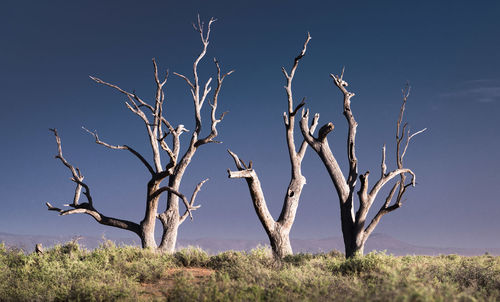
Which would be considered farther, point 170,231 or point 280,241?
point 170,231

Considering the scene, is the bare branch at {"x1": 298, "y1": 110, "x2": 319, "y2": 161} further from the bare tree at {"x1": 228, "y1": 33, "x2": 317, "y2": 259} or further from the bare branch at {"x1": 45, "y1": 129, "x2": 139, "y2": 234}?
the bare branch at {"x1": 45, "y1": 129, "x2": 139, "y2": 234}

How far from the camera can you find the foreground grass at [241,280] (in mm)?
7748

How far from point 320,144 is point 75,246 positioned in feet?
35.3

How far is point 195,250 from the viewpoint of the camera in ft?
46.8

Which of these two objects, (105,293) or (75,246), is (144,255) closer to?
(75,246)

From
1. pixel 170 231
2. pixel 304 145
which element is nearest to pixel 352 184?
pixel 304 145

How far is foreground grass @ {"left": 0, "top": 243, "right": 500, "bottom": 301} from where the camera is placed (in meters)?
7.75

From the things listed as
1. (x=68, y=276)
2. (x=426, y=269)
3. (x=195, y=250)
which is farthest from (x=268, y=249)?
(x=68, y=276)

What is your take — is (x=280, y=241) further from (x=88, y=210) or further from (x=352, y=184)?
(x=88, y=210)

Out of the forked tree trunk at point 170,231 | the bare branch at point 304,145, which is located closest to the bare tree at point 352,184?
the bare branch at point 304,145

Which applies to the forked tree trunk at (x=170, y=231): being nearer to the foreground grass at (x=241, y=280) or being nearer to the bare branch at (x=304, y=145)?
the foreground grass at (x=241, y=280)

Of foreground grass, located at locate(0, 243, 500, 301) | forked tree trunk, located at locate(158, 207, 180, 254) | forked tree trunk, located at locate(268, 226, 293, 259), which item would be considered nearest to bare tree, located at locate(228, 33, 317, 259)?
forked tree trunk, located at locate(268, 226, 293, 259)

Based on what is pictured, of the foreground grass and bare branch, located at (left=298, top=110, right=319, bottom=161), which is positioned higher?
bare branch, located at (left=298, top=110, right=319, bottom=161)

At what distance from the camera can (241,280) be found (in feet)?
31.4
